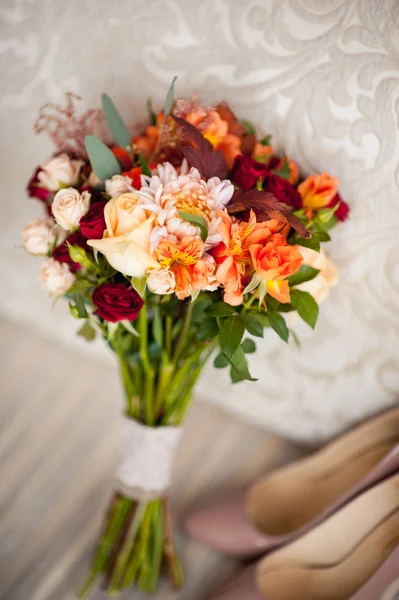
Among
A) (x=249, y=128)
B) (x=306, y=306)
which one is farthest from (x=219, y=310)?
(x=249, y=128)

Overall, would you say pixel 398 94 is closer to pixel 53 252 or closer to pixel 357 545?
pixel 53 252

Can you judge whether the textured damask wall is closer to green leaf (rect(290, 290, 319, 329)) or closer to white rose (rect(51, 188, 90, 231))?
green leaf (rect(290, 290, 319, 329))

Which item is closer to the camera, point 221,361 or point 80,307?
point 80,307

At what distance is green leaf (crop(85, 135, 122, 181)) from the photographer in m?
0.76

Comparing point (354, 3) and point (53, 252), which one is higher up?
point (354, 3)

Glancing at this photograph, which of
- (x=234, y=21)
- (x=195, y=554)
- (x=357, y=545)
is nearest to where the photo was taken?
(x=234, y=21)

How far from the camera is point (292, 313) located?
0.88m

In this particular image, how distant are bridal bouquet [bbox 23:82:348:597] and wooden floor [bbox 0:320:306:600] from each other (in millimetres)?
260

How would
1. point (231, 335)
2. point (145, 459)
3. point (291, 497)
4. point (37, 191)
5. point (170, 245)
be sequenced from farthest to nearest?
1. point (291, 497)
2. point (145, 459)
3. point (37, 191)
4. point (231, 335)
5. point (170, 245)

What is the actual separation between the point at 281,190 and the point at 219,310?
200 mm

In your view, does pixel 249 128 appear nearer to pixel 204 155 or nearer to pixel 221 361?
A: pixel 204 155

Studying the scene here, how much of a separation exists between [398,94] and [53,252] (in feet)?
1.99

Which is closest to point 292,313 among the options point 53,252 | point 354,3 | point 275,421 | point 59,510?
point 53,252

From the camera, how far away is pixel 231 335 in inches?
30.0
